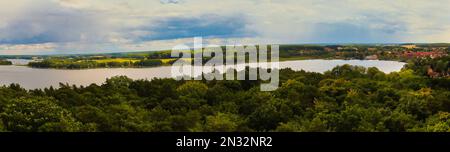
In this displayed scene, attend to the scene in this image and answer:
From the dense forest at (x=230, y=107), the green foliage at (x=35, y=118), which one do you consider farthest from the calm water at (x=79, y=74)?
the green foliage at (x=35, y=118)

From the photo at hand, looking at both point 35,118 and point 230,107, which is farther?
point 230,107

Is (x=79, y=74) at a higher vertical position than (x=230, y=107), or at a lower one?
higher

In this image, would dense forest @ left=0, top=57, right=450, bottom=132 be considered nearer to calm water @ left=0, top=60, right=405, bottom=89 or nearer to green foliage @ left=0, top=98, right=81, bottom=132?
green foliage @ left=0, top=98, right=81, bottom=132

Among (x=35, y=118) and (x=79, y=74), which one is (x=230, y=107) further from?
(x=79, y=74)

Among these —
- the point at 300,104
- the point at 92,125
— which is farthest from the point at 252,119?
the point at 92,125

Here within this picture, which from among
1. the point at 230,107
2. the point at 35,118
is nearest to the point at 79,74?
the point at 230,107

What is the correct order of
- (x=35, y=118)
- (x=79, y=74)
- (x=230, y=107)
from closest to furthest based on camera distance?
(x=35, y=118) < (x=230, y=107) < (x=79, y=74)

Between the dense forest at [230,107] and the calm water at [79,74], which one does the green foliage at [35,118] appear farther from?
the calm water at [79,74]
